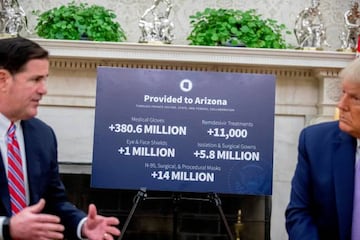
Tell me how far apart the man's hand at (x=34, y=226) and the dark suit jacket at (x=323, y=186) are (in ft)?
2.32

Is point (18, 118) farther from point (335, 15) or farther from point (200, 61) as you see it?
point (335, 15)

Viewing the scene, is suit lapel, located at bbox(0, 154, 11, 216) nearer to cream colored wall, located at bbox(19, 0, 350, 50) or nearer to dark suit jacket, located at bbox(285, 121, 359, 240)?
dark suit jacket, located at bbox(285, 121, 359, 240)

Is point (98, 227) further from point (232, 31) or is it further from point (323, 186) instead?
point (232, 31)

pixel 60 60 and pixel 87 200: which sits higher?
pixel 60 60

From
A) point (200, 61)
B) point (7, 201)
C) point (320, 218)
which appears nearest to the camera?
point (7, 201)

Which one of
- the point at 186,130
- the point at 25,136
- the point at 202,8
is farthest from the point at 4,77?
the point at 202,8

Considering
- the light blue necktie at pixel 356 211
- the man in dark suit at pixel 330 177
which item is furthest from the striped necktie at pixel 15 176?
the light blue necktie at pixel 356 211

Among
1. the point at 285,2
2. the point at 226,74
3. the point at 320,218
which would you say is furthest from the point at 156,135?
the point at 320,218

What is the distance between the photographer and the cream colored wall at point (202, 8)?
4547mm

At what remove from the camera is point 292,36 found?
455 cm

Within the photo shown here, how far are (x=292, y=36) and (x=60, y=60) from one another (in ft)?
5.30

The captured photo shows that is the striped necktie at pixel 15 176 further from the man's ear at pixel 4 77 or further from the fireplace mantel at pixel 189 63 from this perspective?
the fireplace mantel at pixel 189 63

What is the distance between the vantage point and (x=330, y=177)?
183 cm

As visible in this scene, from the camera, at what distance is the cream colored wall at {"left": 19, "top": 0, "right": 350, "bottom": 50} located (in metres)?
4.55
